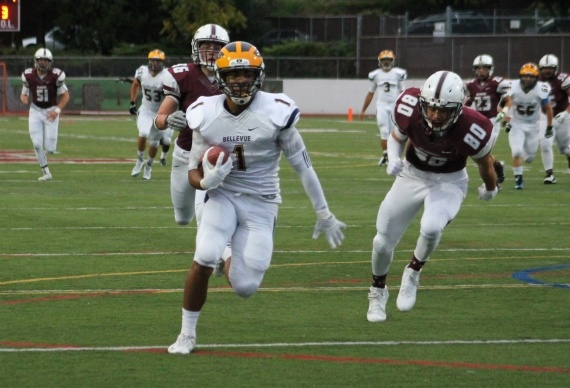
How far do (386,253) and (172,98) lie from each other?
8.03 feet

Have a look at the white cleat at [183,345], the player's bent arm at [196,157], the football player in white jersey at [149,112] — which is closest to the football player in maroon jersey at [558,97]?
the football player in white jersey at [149,112]

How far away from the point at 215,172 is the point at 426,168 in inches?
80.5

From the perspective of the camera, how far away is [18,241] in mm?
12578

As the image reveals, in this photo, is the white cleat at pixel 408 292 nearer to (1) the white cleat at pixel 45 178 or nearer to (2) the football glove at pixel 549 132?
(2) the football glove at pixel 549 132

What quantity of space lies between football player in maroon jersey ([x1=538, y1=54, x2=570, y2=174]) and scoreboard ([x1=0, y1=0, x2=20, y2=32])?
14614 mm

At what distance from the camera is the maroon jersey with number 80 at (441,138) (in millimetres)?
8469

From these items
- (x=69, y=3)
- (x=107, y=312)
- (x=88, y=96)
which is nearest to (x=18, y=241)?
(x=107, y=312)

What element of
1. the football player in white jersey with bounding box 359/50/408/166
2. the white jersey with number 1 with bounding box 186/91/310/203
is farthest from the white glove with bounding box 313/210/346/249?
the football player in white jersey with bounding box 359/50/408/166

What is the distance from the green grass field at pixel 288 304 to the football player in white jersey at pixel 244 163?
0.54 meters

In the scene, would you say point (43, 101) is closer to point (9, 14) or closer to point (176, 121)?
point (176, 121)

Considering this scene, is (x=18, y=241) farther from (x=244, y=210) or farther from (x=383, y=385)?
(x=383, y=385)

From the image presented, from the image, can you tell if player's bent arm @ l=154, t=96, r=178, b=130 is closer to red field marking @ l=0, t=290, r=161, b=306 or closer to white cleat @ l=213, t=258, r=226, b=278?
white cleat @ l=213, t=258, r=226, b=278

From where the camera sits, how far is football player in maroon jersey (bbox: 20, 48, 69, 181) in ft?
63.7

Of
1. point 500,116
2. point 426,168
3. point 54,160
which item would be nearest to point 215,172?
point 426,168
